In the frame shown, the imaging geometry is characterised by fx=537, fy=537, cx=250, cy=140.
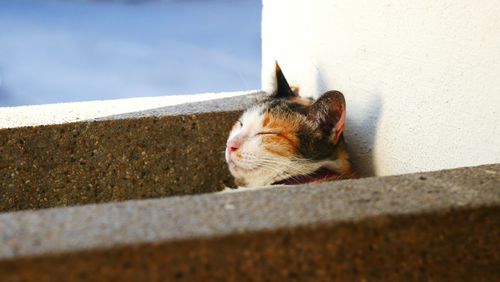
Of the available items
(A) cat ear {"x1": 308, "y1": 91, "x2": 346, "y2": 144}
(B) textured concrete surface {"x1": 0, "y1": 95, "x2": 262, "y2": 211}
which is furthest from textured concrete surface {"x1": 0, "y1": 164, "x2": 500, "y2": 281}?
(B) textured concrete surface {"x1": 0, "y1": 95, "x2": 262, "y2": 211}

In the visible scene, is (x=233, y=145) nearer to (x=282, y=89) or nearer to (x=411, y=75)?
(x=282, y=89)

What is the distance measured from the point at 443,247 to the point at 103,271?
0.48m

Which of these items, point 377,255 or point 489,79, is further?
point 489,79

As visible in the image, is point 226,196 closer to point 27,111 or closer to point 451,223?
point 451,223

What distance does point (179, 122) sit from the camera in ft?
5.64

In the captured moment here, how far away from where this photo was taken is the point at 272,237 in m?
0.71

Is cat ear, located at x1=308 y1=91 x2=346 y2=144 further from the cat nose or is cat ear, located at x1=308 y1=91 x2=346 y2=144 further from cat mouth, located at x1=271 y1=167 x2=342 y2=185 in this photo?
the cat nose

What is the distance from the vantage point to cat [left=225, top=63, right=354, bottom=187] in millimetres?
1452

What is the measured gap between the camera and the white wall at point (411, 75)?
1.02m

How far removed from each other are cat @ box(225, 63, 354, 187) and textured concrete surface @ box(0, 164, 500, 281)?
1.93 ft

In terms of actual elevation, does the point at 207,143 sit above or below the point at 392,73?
below

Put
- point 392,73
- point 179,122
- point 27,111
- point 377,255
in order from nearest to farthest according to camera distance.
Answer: point 377,255 → point 392,73 → point 179,122 → point 27,111

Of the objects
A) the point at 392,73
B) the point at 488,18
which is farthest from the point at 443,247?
the point at 392,73

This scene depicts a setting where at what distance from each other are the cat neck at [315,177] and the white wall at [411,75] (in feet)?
0.39
